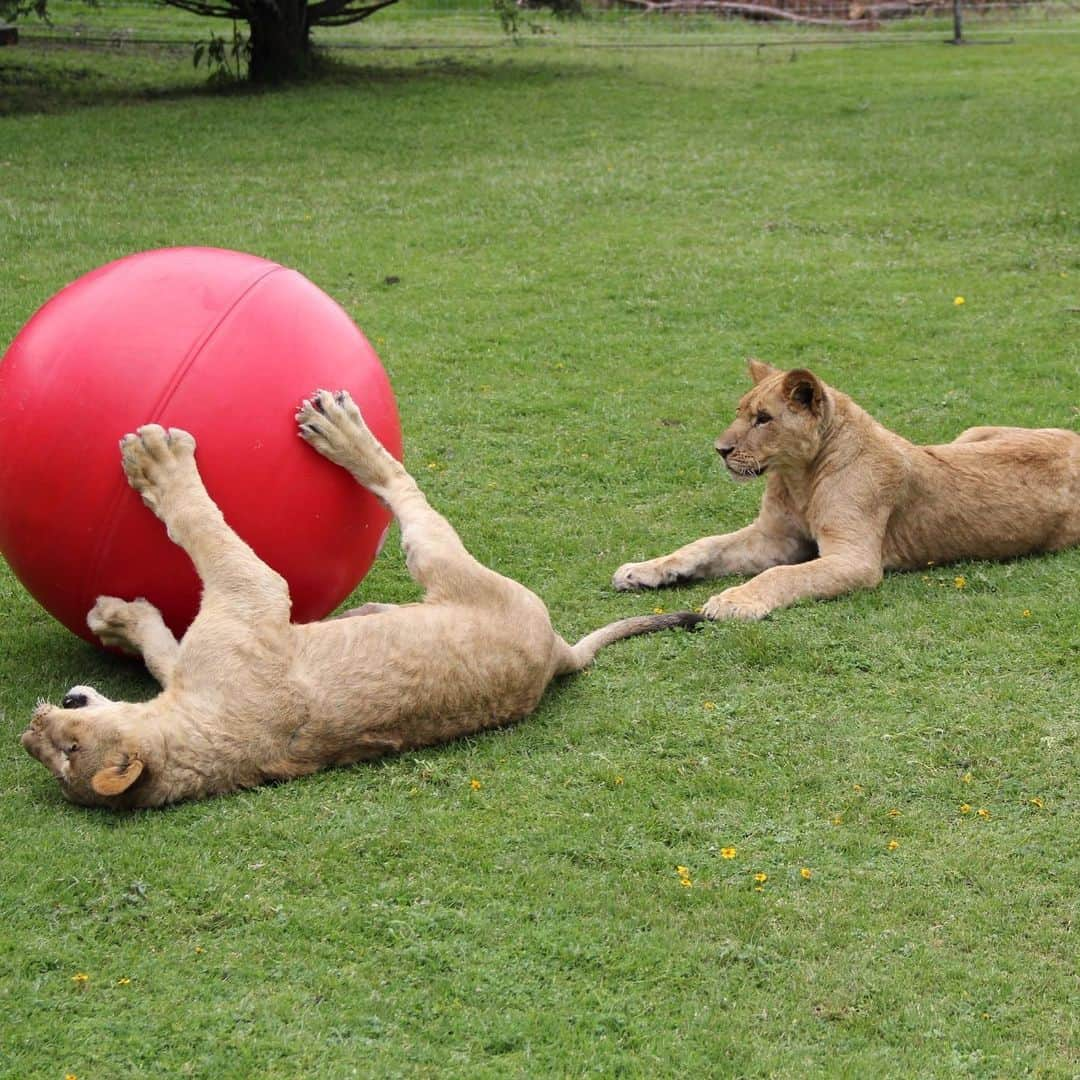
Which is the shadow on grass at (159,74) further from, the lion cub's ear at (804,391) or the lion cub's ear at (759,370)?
the lion cub's ear at (804,391)

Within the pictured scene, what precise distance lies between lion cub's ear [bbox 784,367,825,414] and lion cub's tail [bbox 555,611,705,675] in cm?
161

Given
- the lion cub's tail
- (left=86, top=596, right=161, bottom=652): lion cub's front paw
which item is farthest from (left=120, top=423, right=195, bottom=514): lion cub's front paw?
the lion cub's tail

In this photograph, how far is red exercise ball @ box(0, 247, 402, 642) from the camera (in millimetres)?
6582

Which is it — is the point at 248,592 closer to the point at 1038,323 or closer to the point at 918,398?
the point at 918,398

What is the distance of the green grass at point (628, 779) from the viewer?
513 cm

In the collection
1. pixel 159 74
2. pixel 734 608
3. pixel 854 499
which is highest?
pixel 159 74

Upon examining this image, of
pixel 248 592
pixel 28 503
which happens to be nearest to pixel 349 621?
pixel 248 592

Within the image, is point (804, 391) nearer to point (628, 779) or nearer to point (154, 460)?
point (628, 779)

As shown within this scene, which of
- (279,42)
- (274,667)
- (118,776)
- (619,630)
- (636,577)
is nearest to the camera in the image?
(118,776)

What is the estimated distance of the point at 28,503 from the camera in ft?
21.9

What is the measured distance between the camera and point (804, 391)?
9109 millimetres

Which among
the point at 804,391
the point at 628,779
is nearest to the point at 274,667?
the point at 628,779

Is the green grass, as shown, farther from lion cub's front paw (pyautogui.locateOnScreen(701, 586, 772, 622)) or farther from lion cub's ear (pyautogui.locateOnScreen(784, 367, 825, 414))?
lion cub's ear (pyautogui.locateOnScreen(784, 367, 825, 414))

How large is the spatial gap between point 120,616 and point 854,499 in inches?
173
